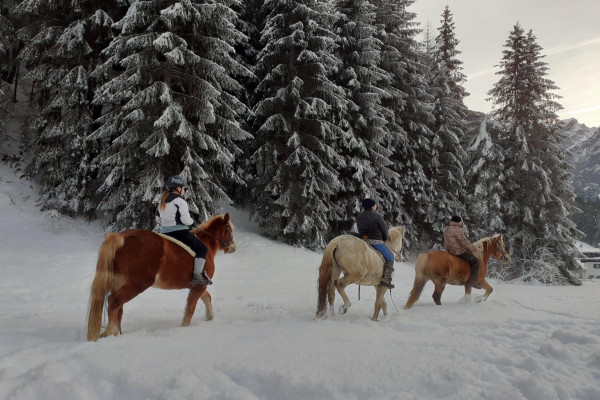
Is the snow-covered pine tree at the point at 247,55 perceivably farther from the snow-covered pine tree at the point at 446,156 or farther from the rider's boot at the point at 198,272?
the rider's boot at the point at 198,272

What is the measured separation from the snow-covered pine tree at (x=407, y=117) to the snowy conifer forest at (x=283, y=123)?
0.36 feet

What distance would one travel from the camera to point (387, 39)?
21312 mm

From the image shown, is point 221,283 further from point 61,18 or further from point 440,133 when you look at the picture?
point 440,133

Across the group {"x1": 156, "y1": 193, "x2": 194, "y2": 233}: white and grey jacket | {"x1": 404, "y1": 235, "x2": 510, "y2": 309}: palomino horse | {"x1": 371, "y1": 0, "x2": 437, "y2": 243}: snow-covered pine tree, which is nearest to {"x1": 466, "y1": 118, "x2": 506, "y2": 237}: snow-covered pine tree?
{"x1": 371, "y1": 0, "x2": 437, "y2": 243}: snow-covered pine tree

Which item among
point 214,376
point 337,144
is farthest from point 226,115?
point 214,376

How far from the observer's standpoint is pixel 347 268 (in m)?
6.00

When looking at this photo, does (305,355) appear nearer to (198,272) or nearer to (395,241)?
(198,272)

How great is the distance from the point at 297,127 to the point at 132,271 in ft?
40.9

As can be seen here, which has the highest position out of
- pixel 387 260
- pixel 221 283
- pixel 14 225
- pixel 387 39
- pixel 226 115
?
pixel 387 39

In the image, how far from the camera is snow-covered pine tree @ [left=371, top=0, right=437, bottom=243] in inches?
816

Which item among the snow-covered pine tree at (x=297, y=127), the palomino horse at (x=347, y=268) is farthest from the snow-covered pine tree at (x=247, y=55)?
the palomino horse at (x=347, y=268)

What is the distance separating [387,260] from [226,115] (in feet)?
30.3

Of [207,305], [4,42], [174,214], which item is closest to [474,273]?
[207,305]

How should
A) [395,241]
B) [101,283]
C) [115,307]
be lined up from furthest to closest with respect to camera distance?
[395,241] < [115,307] < [101,283]
